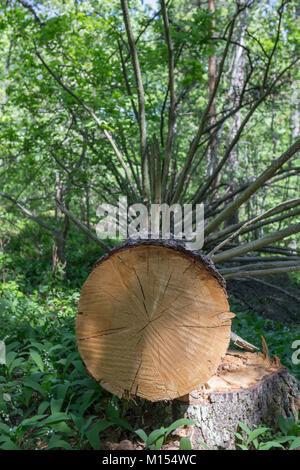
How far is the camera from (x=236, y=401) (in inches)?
86.7

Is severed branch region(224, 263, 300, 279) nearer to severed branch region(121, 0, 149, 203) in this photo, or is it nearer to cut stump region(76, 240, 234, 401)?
cut stump region(76, 240, 234, 401)

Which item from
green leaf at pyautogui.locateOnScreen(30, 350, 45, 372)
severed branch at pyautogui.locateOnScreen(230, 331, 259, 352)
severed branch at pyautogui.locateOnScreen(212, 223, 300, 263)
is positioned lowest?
green leaf at pyautogui.locateOnScreen(30, 350, 45, 372)

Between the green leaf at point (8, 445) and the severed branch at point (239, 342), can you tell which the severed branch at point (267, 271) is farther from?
the green leaf at point (8, 445)

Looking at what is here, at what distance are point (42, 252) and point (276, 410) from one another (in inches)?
211

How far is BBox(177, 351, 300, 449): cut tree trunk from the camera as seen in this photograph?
2148mm

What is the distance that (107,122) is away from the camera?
13.9 feet

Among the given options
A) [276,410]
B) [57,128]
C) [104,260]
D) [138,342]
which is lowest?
[276,410]

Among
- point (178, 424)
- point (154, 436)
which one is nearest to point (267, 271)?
point (178, 424)

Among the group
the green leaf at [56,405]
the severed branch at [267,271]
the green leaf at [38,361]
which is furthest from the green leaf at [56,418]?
the severed branch at [267,271]

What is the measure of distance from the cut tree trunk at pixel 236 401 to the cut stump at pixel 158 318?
194 millimetres

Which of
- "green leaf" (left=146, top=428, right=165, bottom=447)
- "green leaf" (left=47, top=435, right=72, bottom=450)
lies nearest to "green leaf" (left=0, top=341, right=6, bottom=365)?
"green leaf" (left=47, top=435, right=72, bottom=450)

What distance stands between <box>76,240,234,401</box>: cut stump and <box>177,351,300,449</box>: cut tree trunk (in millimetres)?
194

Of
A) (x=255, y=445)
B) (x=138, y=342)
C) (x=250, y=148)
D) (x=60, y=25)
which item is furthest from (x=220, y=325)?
(x=250, y=148)
